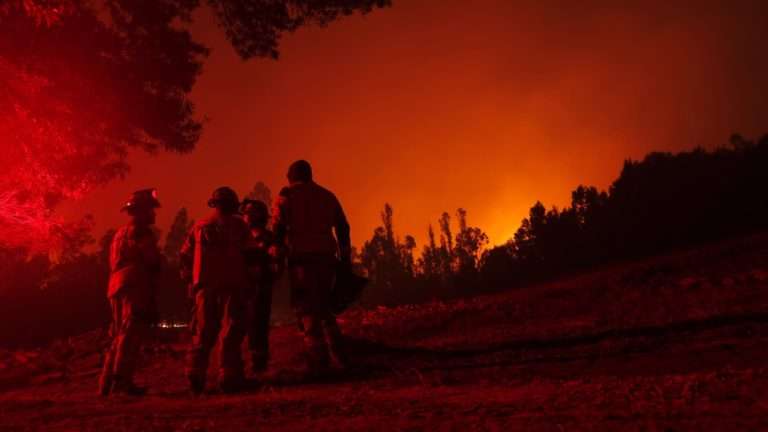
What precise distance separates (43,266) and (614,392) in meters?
59.1

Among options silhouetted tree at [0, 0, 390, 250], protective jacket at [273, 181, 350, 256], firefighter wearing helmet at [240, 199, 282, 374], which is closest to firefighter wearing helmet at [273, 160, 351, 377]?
protective jacket at [273, 181, 350, 256]

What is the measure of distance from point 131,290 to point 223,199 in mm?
1378

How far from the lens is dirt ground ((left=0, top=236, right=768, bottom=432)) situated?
299cm

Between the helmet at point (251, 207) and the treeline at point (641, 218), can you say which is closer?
the helmet at point (251, 207)

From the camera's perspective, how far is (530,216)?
228ft

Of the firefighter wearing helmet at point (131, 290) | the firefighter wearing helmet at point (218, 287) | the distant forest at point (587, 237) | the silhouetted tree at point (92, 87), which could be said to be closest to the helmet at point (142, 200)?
the firefighter wearing helmet at point (131, 290)

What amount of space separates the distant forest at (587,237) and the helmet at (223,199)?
33954 mm

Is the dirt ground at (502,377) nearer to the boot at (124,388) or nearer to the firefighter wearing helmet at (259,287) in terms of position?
the boot at (124,388)

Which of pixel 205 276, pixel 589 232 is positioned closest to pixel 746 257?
pixel 205 276

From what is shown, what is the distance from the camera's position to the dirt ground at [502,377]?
9.82 feet

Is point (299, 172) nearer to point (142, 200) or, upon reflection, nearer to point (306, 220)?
point (306, 220)

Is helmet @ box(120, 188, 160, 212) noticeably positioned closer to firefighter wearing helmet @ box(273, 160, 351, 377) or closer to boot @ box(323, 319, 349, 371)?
firefighter wearing helmet @ box(273, 160, 351, 377)

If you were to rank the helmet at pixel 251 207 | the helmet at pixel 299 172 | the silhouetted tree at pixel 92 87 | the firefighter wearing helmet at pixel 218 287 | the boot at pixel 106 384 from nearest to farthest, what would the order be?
the firefighter wearing helmet at pixel 218 287, the boot at pixel 106 384, the helmet at pixel 299 172, the helmet at pixel 251 207, the silhouetted tree at pixel 92 87

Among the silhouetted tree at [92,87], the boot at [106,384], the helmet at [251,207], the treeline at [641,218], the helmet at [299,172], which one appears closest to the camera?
the boot at [106,384]
